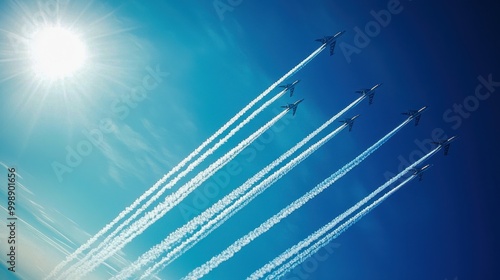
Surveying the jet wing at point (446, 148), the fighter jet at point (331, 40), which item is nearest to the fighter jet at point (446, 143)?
the jet wing at point (446, 148)

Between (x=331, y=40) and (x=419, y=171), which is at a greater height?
(x=331, y=40)

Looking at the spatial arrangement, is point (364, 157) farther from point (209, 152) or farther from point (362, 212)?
point (209, 152)

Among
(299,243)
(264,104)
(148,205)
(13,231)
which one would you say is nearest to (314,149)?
(264,104)

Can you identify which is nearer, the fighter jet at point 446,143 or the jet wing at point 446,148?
the fighter jet at point 446,143

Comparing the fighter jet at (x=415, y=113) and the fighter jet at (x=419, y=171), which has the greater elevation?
the fighter jet at (x=415, y=113)

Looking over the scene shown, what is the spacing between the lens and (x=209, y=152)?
55125mm

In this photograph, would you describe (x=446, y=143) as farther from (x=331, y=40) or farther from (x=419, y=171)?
(x=331, y=40)

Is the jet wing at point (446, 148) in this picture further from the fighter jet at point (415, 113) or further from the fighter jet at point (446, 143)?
the fighter jet at point (415, 113)

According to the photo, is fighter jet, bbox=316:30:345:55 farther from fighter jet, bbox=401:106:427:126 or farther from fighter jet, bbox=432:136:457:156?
fighter jet, bbox=432:136:457:156

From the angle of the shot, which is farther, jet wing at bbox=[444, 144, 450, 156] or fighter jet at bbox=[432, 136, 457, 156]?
jet wing at bbox=[444, 144, 450, 156]

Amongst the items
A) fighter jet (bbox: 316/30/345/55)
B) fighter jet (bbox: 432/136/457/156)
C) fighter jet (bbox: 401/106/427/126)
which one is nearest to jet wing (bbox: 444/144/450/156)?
fighter jet (bbox: 432/136/457/156)

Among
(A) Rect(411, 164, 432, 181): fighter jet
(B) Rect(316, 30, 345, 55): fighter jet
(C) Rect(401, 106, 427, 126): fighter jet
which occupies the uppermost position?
(B) Rect(316, 30, 345, 55): fighter jet

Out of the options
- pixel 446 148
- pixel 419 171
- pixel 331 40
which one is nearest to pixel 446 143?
pixel 446 148

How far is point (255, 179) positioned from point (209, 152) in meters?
8.92
